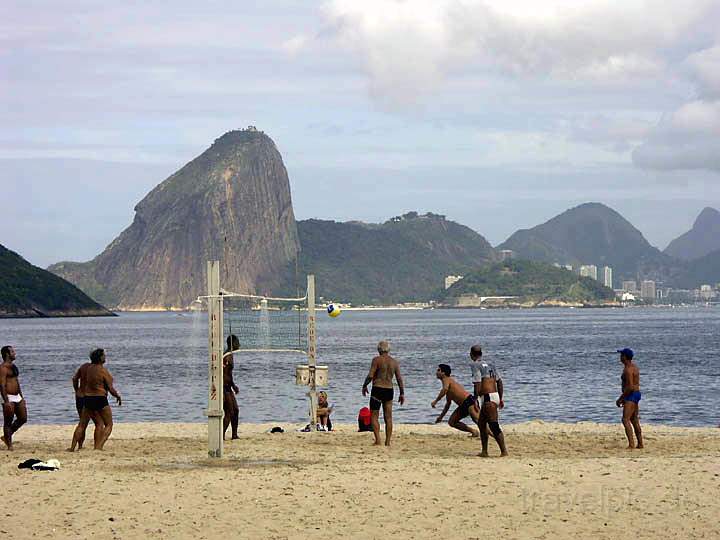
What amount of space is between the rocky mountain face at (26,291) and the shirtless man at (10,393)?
548 feet

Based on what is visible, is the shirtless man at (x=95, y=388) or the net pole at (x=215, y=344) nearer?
the net pole at (x=215, y=344)

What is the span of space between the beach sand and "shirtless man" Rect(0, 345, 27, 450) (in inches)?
15.8

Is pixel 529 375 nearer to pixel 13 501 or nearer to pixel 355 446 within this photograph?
pixel 355 446

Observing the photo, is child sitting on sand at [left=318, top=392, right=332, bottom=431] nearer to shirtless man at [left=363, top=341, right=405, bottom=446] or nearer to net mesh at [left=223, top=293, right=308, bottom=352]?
net mesh at [left=223, top=293, right=308, bottom=352]

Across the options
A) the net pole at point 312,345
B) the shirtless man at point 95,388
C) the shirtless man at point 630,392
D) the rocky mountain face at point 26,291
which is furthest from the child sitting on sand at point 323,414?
the rocky mountain face at point 26,291

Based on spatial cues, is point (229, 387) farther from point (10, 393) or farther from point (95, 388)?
point (10, 393)

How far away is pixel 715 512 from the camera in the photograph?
10961 millimetres

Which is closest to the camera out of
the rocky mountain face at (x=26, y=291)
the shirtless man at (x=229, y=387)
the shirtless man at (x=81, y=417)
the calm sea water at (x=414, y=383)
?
the shirtless man at (x=81, y=417)

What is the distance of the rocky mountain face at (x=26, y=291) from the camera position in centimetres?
17975

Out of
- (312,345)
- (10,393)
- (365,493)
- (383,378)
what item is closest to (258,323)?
(312,345)

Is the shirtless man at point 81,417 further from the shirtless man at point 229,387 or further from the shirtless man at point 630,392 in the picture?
the shirtless man at point 630,392

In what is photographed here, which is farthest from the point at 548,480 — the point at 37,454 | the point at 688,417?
the point at 688,417

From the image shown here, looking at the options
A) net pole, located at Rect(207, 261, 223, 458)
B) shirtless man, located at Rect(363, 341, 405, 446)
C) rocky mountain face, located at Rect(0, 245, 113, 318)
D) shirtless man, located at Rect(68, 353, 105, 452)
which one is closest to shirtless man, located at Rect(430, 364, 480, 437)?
shirtless man, located at Rect(363, 341, 405, 446)

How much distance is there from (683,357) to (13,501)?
168 feet
